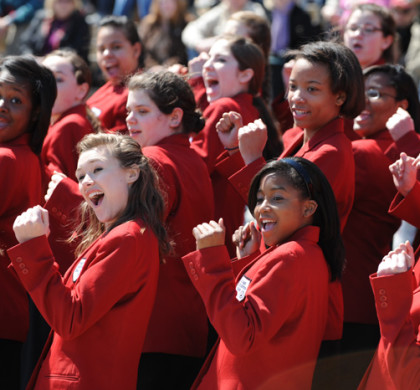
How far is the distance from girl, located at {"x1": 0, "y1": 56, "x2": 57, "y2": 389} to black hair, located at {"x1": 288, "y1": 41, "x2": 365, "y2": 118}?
56.5 inches

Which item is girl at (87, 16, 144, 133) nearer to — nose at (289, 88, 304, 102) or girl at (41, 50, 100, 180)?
girl at (41, 50, 100, 180)

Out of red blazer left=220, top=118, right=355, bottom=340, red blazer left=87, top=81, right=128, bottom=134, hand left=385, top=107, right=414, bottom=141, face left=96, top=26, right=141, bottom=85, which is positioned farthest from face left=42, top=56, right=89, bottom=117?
hand left=385, top=107, right=414, bottom=141

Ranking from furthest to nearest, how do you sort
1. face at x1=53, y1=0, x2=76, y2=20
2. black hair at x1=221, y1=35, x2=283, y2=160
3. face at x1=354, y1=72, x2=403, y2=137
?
face at x1=53, y1=0, x2=76, y2=20 → black hair at x1=221, y1=35, x2=283, y2=160 → face at x1=354, y1=72, x2=403, y2=137

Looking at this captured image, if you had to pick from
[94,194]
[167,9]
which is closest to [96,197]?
[94,194]

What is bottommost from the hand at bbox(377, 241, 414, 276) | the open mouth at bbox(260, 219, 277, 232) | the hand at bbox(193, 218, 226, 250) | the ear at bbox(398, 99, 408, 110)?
the hand at bbox(377, 241, 414, 276)

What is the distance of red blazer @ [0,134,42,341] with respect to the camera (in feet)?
14.0

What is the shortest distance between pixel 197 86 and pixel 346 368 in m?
2.56

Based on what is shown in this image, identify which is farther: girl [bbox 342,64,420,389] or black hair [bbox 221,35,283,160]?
black hair [bbox 221,35,283,160]

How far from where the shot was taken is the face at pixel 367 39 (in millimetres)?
5840

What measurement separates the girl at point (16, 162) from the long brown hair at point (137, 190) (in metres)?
0.65

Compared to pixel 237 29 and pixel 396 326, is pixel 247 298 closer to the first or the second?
pixel 396 326

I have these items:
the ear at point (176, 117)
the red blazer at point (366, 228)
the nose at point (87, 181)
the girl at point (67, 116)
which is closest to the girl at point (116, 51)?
the girl at point (67, 116)

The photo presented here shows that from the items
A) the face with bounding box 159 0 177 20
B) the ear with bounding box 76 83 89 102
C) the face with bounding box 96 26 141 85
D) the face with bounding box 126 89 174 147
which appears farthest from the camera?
the face with bounding box 159 0 177 20

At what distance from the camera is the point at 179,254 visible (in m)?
4.09
